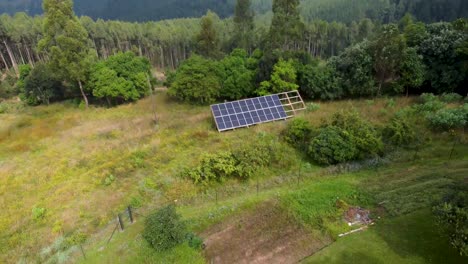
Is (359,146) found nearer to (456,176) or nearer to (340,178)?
(340,178)

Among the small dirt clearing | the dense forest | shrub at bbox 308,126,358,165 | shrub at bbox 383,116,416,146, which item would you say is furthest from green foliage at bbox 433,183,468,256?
the dense forest

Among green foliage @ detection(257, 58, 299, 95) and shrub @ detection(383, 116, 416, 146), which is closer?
shrub @ detection(383, 116, 416, 146)

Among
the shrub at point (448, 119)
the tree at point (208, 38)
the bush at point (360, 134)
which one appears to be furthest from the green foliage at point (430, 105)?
the tree at point (208, 38)

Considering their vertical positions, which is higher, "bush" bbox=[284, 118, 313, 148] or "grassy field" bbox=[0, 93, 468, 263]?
"bush" bbox=[284, 118, 313, 148]

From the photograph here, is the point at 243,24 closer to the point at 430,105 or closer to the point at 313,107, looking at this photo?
the point at 313,107

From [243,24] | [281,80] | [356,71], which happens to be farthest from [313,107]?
[243,24]

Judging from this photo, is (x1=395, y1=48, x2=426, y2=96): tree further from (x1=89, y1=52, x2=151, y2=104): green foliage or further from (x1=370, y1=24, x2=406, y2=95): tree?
→ (x1=89, y1=52, x2=151, y2=104): green foliage

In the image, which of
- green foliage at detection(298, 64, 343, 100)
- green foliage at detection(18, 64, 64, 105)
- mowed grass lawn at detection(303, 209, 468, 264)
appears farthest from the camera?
green foliage at detection(18, 64, 64, 105)
